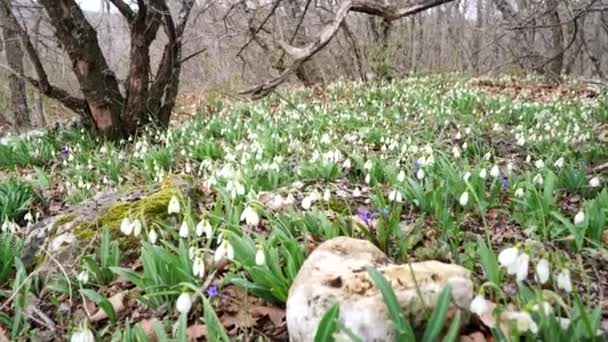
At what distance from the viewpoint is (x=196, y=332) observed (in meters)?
2.14

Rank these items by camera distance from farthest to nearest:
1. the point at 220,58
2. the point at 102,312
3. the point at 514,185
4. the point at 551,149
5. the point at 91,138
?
the point at 220,58 < the point at 91,138 < the point at 551,149 < the point at 514,185 < the point at 102,312

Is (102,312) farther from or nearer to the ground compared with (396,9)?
nearer to the ground

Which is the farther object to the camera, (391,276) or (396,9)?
(396,9)

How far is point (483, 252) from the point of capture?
221 centimetres

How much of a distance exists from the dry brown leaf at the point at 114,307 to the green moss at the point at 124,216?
Answer: 1.93 ft

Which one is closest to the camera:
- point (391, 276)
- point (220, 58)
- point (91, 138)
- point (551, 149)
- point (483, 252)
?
point (391, 276)

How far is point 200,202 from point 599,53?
55.7 ft

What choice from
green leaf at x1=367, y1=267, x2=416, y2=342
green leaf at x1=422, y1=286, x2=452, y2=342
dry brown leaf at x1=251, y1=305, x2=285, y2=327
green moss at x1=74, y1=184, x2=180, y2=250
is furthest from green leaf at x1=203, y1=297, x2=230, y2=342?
green moss at x1=74, y1=184, x2=180, y2=250

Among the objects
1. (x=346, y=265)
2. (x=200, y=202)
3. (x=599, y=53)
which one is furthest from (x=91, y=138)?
(x=599, y=53)

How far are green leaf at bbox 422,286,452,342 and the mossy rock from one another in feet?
5.42

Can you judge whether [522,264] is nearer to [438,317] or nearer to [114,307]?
[438,317]

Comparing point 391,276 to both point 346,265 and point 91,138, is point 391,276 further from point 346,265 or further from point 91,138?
point 91,138

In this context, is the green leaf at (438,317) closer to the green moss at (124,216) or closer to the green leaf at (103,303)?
the green leaf at (103,303)

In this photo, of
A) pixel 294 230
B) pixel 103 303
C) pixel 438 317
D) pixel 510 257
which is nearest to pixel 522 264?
pixel 510 257
